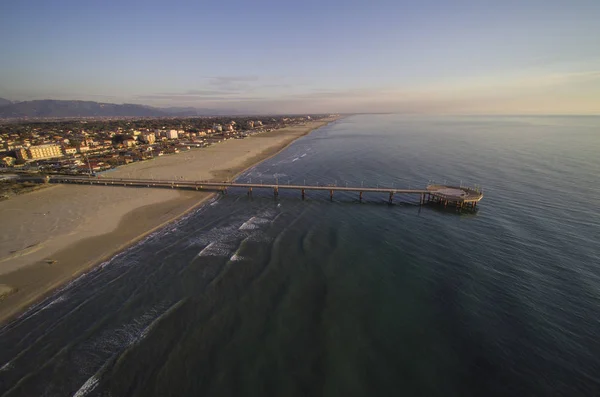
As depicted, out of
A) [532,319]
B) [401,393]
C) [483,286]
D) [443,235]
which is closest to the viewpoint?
[401,393]

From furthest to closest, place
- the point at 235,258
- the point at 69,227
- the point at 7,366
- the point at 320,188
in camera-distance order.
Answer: the point at 320,188 → the point at 69,227 → the point at 235,258 → the point at 7,366

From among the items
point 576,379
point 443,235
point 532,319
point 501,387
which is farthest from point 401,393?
point 443,235

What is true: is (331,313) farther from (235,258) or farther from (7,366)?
(7,366)

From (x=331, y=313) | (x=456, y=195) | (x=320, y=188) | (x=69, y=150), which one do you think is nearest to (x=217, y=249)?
(x=331, y=313)

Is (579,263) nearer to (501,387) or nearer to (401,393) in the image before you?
(501,387)

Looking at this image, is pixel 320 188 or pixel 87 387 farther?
pixel 320 188

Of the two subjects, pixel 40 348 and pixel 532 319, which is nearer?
pixel 40 348
